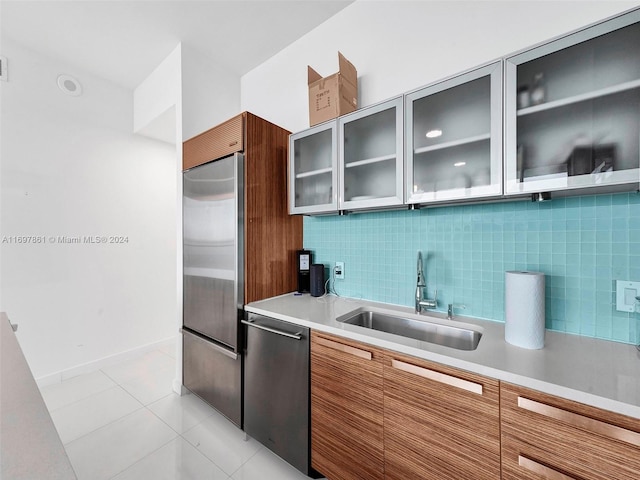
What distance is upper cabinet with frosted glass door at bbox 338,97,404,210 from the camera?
1.46 meters

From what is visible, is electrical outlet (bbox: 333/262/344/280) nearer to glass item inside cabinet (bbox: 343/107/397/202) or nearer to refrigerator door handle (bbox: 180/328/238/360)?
glass item inside cabinet (bbox: 343/107/397/202)

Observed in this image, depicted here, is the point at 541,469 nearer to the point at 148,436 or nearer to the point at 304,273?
the point at 304,273

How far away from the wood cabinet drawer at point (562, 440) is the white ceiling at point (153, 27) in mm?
2612

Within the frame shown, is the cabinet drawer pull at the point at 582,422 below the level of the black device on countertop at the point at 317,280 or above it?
below

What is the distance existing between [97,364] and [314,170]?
2964 millimetres

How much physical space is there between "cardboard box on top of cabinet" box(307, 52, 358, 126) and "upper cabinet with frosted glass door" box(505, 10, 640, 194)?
35.3 inches

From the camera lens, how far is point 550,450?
817 millimetres

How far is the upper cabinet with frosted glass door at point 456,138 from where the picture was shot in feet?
3.85

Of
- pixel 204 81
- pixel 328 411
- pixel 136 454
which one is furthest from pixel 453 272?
pixel 204 81

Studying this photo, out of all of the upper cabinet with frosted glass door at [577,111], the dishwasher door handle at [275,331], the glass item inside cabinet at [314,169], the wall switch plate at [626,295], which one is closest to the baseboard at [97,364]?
the dishwasher door handle at [275,331]

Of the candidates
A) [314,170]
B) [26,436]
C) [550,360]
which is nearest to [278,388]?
[26,436]

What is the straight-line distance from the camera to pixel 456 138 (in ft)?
4.27

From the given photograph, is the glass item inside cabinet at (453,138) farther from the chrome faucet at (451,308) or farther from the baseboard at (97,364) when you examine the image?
the baseboard at (97,364)

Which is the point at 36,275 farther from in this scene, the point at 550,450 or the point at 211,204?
the point at 550,450
